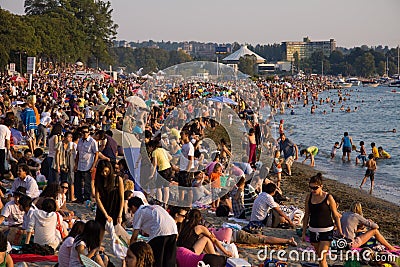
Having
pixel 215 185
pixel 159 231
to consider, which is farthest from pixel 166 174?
pixel 159 231

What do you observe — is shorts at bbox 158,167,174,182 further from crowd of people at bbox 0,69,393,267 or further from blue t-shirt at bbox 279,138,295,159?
blue t-shirt at bbox 279,138,295,159

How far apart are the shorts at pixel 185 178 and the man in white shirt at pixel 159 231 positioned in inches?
167

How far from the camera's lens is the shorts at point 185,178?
9.81 metres

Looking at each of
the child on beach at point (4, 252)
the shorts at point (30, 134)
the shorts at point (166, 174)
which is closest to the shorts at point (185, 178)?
the shorts at point (166, 174)

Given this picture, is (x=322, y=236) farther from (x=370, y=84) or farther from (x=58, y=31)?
(x=370, y=84)

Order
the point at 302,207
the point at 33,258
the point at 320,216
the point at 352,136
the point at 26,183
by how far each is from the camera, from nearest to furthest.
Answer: the point at 320,216 → the point at 33,258 → the point at 26,183 → the point at 302,207 → the point at 352,136

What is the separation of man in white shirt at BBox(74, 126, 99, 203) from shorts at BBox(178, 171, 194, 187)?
157cm

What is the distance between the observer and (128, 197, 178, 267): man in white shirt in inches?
207

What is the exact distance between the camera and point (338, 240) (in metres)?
7.31

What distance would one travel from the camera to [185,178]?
995 centimetres

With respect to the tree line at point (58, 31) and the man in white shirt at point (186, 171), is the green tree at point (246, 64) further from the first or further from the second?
the man in white shirt at point (186, 171)

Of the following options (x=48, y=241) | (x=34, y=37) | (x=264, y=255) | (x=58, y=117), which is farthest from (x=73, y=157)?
(x=34, y=37)

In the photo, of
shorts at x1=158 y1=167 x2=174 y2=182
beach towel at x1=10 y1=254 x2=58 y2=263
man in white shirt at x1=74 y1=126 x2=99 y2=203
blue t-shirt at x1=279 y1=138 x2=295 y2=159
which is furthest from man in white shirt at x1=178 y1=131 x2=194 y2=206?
blue t-shirt at x1=279 y1=138 x2=295 y2=159

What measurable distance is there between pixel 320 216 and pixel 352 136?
1119 inches
